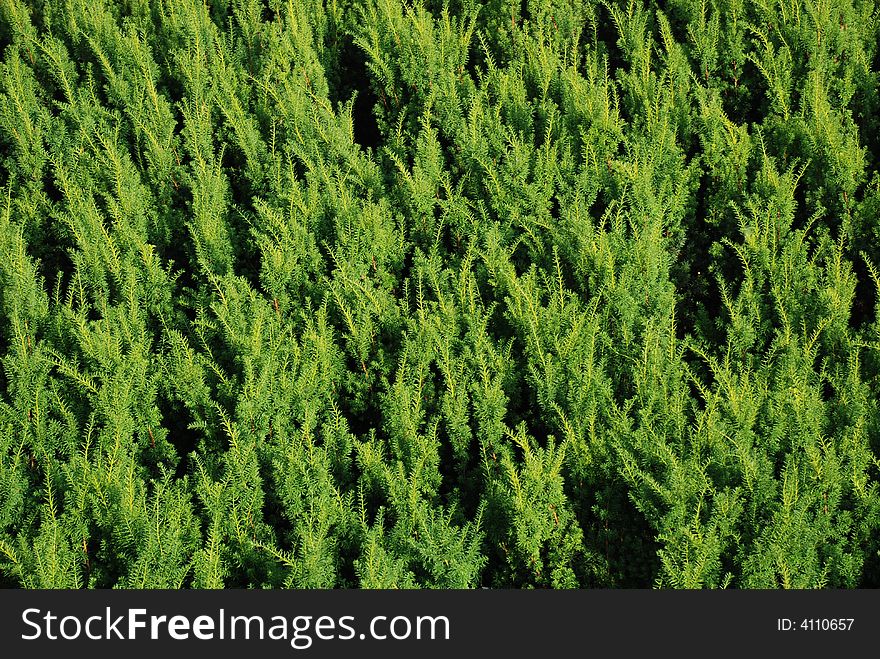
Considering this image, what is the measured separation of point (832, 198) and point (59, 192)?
10.7 ft

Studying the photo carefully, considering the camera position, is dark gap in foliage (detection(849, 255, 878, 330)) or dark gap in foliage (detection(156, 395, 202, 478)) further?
dark gap in foliage (detection(849, 255, 878, 330))

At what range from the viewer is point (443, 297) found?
2848mm

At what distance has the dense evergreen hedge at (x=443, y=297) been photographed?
229 centimetres

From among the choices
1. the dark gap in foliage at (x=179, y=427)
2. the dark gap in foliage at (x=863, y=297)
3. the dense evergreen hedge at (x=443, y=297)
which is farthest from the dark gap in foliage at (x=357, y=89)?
the dark gap in foliage at (x=863, y=297)

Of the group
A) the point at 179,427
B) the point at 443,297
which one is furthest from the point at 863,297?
the point at 179,427

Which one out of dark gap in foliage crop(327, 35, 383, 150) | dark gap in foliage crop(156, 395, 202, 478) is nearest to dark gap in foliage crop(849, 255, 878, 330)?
dark gap in foliage crop(327, 35, 383, 150)

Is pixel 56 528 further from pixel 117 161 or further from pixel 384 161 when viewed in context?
pixel 384 161

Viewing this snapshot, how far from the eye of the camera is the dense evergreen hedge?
2285mm

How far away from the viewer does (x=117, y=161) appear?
3.33 m

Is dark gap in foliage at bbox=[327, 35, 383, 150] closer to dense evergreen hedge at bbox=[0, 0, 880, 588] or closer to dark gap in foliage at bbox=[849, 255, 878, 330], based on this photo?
dense evergreen hedge at bbox=[0, 0, 880, 588]

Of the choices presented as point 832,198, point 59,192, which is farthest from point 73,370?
point 832,198

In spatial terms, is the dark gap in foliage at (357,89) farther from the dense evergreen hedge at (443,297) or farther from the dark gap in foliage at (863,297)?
the dark gap in foliage at (863,297)

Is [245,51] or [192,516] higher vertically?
[245,51]

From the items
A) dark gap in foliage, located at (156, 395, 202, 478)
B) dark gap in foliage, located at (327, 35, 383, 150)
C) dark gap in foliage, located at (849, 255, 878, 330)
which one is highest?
dark gap in foliage, located at (327, 35, 383, 150)
